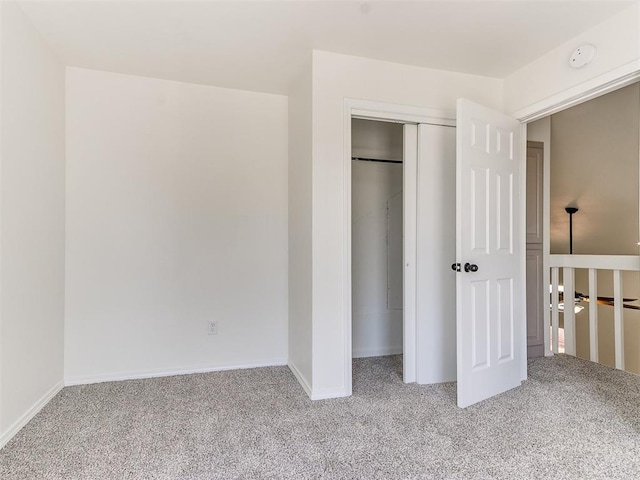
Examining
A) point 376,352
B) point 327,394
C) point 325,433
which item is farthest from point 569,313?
point 325,433

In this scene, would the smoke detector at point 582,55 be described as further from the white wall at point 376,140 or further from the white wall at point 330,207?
the white wall at point 376,140

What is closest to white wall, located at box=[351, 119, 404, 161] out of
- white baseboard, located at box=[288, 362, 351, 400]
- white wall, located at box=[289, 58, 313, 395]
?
white wall, located at box=[289, 58, 313, 395]

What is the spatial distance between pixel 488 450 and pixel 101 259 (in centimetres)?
278

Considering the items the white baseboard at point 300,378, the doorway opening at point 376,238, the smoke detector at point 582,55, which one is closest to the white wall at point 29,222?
the white baseboard at point 300,378

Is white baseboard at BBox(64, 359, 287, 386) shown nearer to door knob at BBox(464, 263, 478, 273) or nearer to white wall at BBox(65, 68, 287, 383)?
white wall at BBox(65, 68, 287, 383)

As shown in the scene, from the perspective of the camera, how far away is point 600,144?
4414 mm

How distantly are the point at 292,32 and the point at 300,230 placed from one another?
51.2 inches

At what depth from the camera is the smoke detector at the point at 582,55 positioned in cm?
214

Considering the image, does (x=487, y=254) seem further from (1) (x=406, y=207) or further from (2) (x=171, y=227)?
(2) (x=171, y=227)

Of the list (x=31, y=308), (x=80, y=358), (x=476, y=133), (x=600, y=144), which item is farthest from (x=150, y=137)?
(x=600, y=144)

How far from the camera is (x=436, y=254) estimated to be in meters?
2.72

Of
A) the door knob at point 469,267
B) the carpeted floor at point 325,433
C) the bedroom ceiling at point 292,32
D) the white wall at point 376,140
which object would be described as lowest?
the carpeted floor at point 325,433

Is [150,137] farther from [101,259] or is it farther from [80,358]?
[80,358]

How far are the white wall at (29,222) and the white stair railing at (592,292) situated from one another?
4.12 metres
